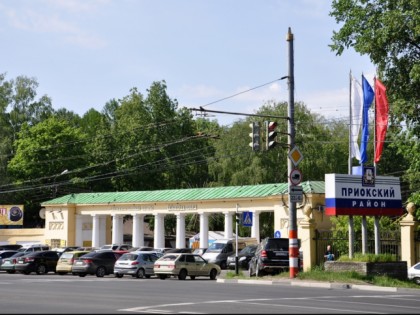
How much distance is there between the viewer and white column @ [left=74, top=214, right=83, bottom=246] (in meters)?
64.5

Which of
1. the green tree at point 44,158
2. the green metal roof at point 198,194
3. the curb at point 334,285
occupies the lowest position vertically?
the curb at point 334,285

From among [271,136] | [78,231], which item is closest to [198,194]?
[78,231]

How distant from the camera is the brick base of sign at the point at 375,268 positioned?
1252 inches

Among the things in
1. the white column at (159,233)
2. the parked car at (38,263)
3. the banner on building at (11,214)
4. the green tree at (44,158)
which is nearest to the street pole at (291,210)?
the parked car at (38,263)

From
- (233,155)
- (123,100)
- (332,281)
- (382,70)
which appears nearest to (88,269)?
(332,281)

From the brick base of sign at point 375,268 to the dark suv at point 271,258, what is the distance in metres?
3.88

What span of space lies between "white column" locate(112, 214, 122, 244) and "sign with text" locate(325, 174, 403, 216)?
30821 millimetres

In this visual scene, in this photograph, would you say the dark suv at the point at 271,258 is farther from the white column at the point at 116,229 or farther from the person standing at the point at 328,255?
the white column at the point at 116,229

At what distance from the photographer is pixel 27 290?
2628cm

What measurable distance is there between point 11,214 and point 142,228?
17265 millimetres

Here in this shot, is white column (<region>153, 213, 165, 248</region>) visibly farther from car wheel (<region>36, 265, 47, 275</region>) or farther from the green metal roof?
car wheel (<region>36, 265, 47, 275</region>)

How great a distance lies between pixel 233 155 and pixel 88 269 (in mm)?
33291

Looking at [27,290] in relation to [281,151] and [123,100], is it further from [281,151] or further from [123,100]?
[123,100]

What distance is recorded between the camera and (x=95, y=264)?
4175 cm
